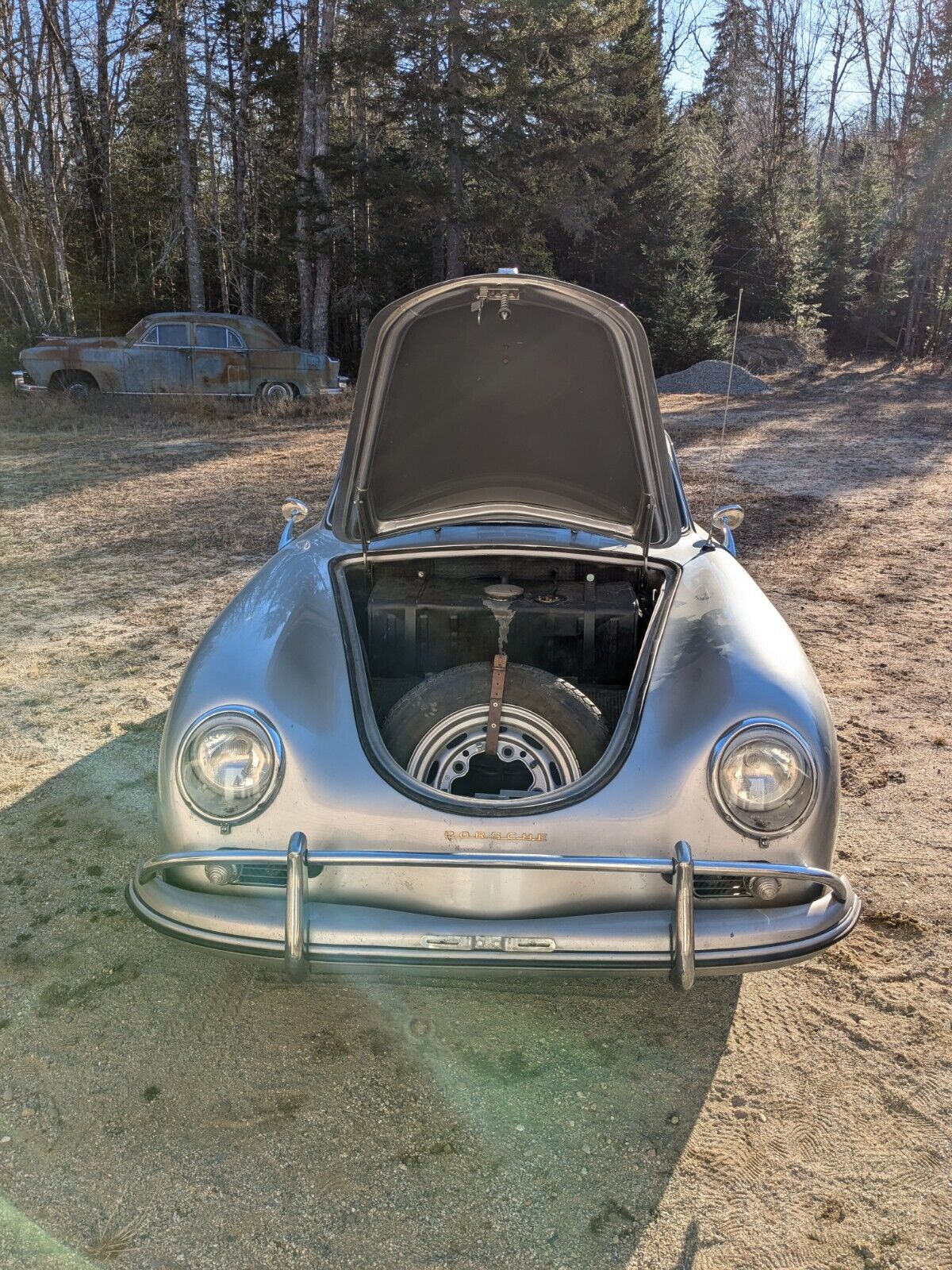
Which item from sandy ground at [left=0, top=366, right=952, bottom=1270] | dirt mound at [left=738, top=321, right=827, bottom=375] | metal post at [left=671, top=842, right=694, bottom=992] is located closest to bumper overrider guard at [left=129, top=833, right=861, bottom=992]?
metal post at [left=671, top=842, right=694, bottom=992]

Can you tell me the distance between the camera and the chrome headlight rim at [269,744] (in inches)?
88.5

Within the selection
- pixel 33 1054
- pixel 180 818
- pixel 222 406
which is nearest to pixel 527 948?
pixel 180 818

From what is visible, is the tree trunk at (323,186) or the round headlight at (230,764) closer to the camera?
the round headlight at (230,764)

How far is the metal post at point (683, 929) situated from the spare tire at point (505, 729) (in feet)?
1.46

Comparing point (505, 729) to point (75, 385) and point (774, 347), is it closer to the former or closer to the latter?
point (75, 385)

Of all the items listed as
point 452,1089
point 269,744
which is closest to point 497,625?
point 269,744

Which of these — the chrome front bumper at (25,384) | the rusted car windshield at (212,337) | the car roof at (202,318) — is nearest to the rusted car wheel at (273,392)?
the rusted car windshield at (212,337)

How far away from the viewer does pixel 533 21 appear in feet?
56.0

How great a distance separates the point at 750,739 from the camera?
2.29 meters

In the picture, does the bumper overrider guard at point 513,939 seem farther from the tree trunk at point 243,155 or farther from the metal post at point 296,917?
the tree trunk at point 243,155

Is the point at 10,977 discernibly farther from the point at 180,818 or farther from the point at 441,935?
the point at 441,935

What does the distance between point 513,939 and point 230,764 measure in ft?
2.68

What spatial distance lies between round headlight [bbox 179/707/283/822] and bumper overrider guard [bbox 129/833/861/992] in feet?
0.45

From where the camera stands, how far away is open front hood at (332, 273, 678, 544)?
3.31 meters
